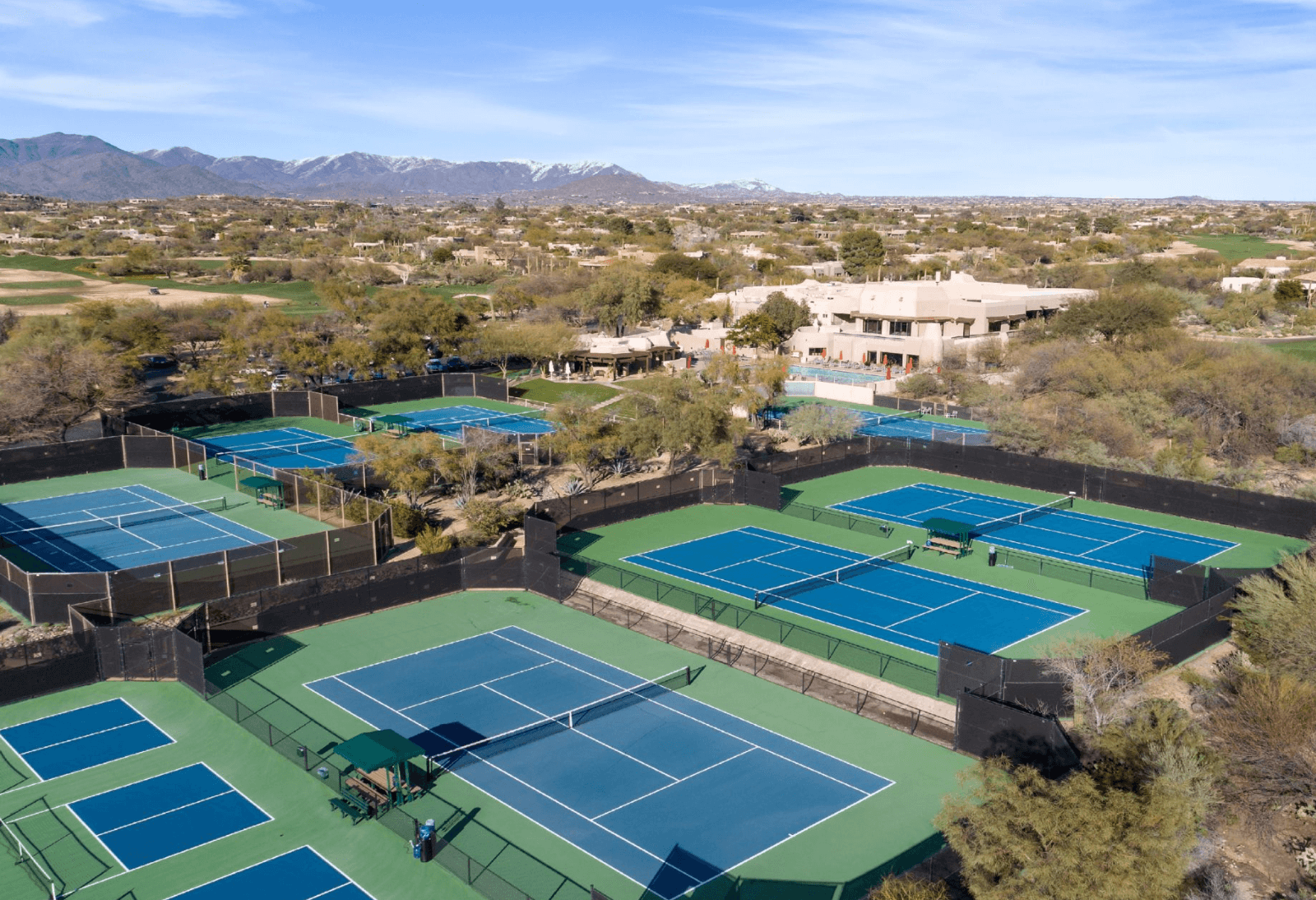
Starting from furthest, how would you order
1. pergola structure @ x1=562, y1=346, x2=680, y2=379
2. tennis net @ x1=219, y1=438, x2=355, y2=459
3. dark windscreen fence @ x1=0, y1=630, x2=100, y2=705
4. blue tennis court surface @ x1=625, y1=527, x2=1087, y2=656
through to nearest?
1. pergola structure @ x1=562, y1=346, x2=680, y2=379
2. tennis net @ x1=219, y1=438, x2=355, y2=459
3. blue tennis court surface @ x1=625, y1=527, x2=1087, y2=656
4. dark windscreen fence @ x1=0, y1=630, x2=100, y2=705

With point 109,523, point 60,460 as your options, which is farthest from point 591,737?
point 60,460

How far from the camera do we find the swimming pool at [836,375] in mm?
66625

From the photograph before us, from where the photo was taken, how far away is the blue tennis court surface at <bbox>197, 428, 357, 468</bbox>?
4434 centimetres

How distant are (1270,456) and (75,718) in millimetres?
46747

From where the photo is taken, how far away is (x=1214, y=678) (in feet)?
76.1

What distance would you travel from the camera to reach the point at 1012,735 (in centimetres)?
1922

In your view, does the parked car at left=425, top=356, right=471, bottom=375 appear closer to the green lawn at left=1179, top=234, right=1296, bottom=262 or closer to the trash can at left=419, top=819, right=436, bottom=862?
the trash can at left=419, top=819, right=436, bottom=862

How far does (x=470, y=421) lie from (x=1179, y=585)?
118 feet

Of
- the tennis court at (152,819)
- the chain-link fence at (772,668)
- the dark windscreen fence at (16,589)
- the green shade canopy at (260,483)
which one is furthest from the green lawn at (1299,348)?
the dark windscreen fence at (16,589)

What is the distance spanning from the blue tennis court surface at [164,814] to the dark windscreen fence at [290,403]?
124ft

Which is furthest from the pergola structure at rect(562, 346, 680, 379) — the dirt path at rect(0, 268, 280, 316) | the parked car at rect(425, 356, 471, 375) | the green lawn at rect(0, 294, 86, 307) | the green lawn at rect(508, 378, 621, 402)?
the green lawn at rect(0, 294, 86, 307)

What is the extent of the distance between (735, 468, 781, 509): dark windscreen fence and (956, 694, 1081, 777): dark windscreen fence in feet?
58.2

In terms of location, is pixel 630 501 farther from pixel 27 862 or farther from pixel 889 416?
pixel 889 416

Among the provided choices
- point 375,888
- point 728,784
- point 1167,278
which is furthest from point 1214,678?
point 1167,278
